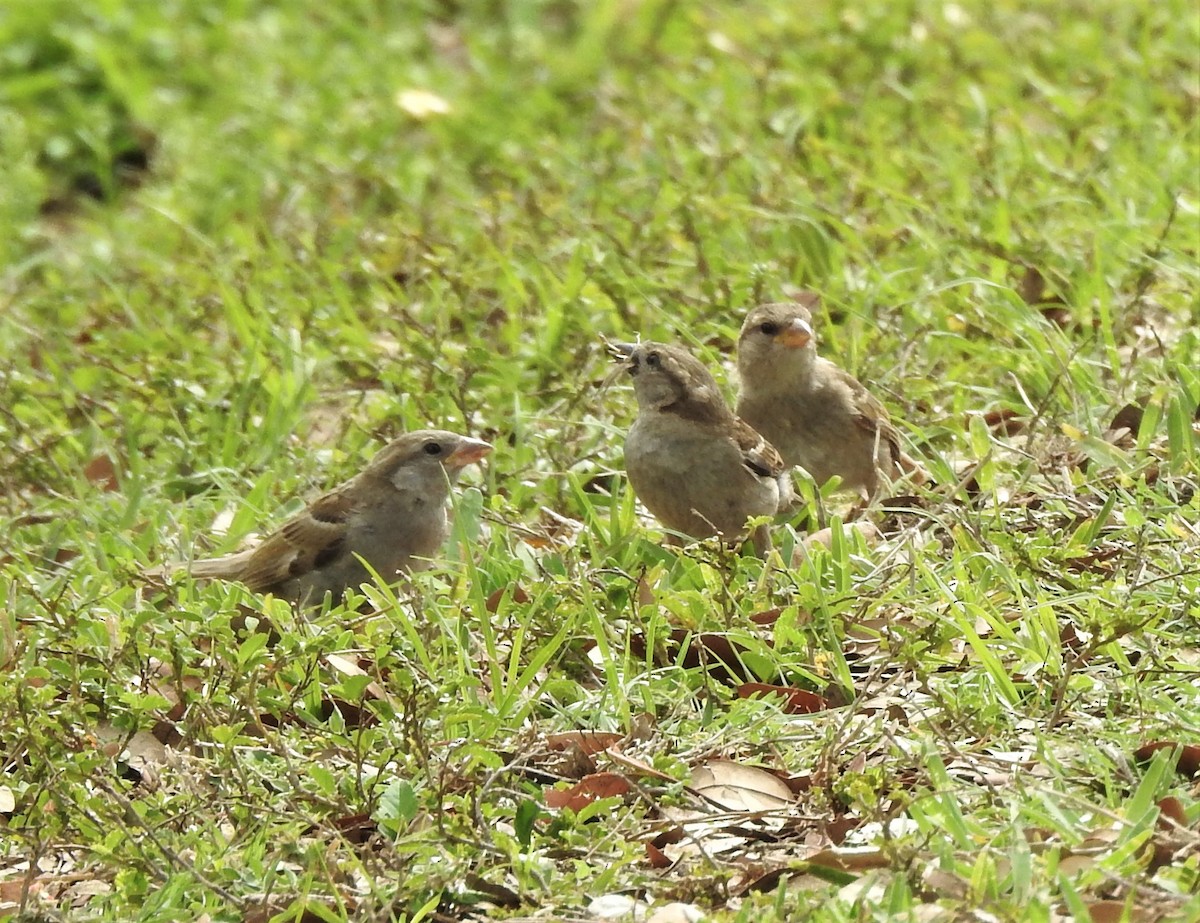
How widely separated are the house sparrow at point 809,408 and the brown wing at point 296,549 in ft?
4.36

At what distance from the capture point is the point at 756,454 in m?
5.90

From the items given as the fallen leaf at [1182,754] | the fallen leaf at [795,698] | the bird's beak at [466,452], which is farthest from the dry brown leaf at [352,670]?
the fallen leaf at [1182,754]

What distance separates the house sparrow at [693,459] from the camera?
580 centimetres

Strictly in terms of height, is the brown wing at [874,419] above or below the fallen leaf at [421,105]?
above

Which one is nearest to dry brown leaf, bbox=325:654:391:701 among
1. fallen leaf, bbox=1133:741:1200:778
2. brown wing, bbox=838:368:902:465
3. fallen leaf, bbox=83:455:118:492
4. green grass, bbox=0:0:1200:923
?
green grass, bbox=0:0:1200:923

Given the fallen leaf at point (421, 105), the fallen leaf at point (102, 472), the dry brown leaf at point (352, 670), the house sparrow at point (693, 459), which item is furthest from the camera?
the fallen leaf at point (421, 105)

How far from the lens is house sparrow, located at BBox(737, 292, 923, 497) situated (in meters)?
6.28

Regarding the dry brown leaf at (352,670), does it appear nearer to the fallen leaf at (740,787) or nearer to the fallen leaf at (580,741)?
the fallen leaf at (580,741)

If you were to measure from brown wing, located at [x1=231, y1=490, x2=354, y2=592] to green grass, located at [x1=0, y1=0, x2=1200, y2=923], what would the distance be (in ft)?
0.70

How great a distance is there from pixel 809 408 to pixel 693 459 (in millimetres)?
682

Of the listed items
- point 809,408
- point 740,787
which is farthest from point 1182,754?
point 809,408

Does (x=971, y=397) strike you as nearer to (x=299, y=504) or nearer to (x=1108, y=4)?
(x=299, y=504)

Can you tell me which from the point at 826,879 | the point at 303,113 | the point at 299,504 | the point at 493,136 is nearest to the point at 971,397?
the point at 299,504

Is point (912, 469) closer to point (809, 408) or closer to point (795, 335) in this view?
point (809, 408)
